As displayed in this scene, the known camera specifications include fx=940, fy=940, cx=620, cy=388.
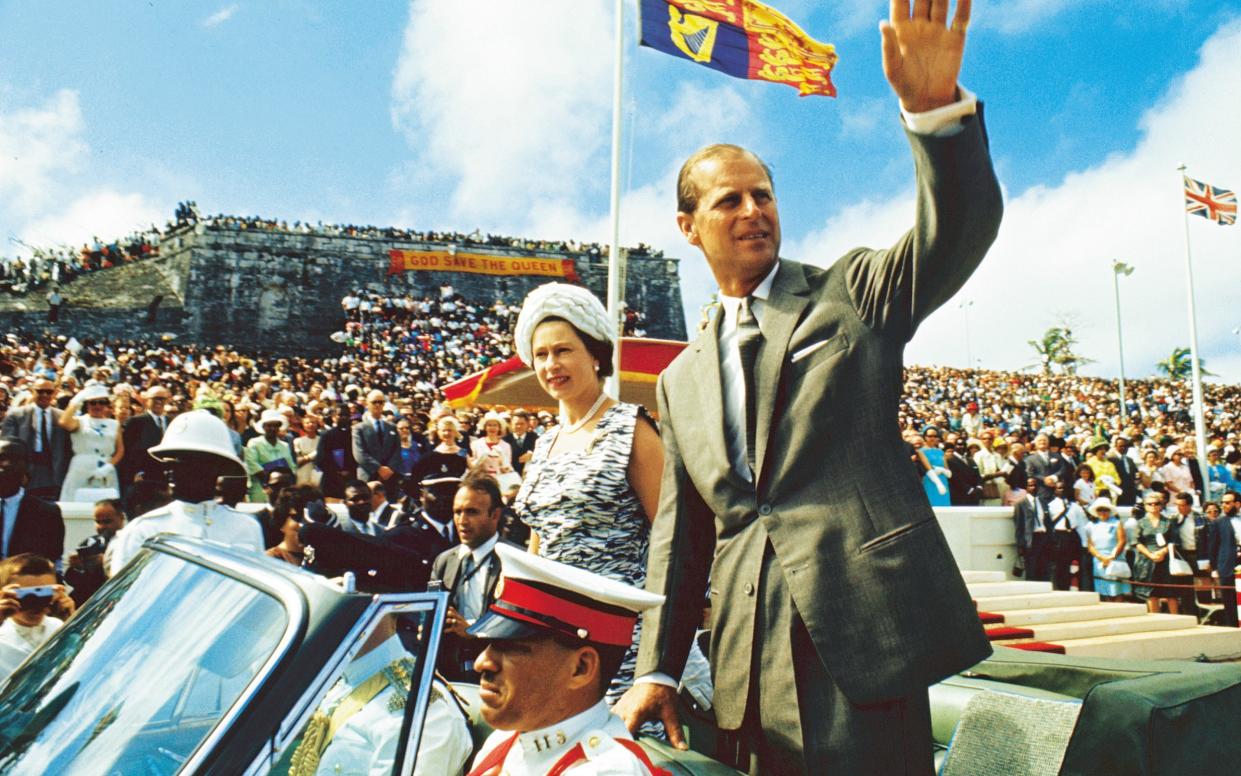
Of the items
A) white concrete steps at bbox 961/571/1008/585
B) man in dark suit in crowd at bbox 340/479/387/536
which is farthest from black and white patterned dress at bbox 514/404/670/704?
white concrete steps at bbox 961/571/1008/585

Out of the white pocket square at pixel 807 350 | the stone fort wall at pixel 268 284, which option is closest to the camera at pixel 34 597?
the white pocket square at pixel 807 350

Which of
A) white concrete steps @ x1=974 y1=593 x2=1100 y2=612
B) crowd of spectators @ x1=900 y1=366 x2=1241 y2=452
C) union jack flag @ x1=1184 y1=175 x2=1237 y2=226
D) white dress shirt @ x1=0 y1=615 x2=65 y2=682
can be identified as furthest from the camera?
Result: crowd of spectators @ x1=900 y1=366 x2=1241 y2=452

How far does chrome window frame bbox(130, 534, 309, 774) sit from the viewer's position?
4.21 feet

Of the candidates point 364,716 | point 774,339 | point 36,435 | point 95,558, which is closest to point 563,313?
point 774,339

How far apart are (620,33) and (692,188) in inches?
407

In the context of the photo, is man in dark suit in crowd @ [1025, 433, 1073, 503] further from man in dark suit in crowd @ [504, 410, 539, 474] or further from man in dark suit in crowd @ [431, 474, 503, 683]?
man in dark suit in crowd @ [431, 474, 503, 683]

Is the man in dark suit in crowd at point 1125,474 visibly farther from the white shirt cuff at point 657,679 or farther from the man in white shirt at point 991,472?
the white shirt cuff at point 657,679

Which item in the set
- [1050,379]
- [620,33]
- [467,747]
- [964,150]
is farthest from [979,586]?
[1050,379]

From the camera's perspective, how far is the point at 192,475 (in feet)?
11.2

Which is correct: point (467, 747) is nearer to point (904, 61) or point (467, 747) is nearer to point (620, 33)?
point (904, 61)

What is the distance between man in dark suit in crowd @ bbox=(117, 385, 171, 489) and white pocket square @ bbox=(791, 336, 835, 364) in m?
7.48

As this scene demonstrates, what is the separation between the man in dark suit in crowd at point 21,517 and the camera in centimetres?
545

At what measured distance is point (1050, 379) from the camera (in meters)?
44.6

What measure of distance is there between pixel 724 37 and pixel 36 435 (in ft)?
25.4
